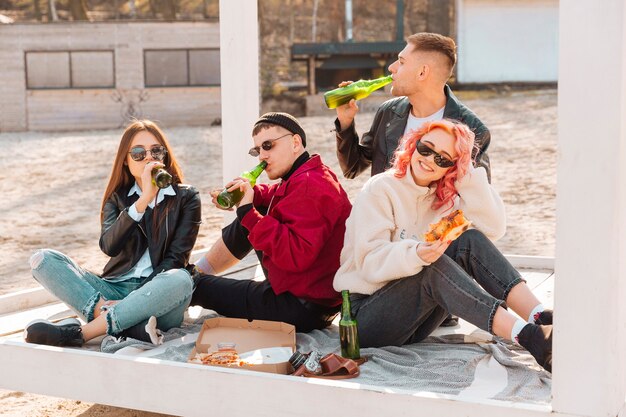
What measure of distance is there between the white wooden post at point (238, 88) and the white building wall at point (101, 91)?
570 inches

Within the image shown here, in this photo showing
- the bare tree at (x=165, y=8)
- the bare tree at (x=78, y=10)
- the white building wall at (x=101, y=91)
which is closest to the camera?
the white building wall at (x=101, y=91)

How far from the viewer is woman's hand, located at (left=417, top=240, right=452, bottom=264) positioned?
3115 millimetres

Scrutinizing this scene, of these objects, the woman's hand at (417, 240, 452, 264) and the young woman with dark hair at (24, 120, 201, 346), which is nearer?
the woman's hand at (417, 240, 452, 264)

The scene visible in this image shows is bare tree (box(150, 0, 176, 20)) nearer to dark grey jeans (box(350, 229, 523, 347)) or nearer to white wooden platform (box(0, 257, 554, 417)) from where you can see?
white wooden platform (box(0, 257, 554, 417))

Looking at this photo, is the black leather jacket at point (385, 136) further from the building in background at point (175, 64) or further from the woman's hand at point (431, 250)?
the building in background at point (175, 64)

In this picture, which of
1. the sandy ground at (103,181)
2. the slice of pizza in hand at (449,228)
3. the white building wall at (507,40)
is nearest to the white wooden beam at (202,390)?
the sandy ground at (103,181)

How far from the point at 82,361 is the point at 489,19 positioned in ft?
60.9

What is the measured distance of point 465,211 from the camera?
11.8ft

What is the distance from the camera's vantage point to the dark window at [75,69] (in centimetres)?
1994

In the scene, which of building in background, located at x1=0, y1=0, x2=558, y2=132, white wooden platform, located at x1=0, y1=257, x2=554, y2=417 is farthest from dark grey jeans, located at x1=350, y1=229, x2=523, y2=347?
building in background, located at x1=0, y1=0, x2=558, y2=132

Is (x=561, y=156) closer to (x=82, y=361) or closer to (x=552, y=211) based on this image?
(x=82, y=361)

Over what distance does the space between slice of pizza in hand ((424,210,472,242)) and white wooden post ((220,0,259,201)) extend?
2333 mm

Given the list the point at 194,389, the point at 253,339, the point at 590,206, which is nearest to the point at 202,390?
the point at 194,389

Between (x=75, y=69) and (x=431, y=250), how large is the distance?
709 inches
